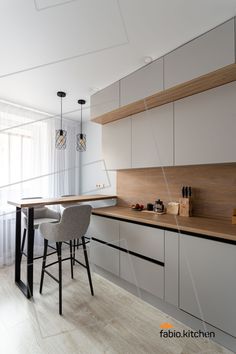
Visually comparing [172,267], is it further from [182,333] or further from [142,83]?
[142,83]

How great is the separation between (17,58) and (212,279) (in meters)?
2.60

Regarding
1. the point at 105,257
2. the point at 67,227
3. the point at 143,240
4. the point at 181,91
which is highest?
the point at 181,91

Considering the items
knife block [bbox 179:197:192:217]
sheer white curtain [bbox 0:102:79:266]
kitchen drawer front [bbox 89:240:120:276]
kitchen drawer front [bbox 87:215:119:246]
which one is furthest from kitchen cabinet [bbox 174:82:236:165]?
sheer white curtain [bbox 0:102:79:266]

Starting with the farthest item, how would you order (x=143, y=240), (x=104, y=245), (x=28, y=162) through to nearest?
(x=28, y=162) → (x=104, y=245) → (x=143, y=240)

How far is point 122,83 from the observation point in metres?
2.32

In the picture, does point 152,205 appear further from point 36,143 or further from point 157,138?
point 36,143

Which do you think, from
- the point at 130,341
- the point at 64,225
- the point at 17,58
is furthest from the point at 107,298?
the point at 17,58

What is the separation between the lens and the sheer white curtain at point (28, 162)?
2.95 metres

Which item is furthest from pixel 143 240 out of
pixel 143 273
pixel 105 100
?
pixel 105 100

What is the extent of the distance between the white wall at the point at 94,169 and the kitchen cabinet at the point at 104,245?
2.39 ft

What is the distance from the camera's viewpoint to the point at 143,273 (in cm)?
199

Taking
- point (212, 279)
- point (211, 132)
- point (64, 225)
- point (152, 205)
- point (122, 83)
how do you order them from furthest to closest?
point (152, 205)
point (122, 83)
point (64, 225)
point (211, 132)
point (212, 279)

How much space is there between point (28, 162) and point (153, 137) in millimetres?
2112


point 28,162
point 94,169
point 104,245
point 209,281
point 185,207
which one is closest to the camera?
point 209,281
